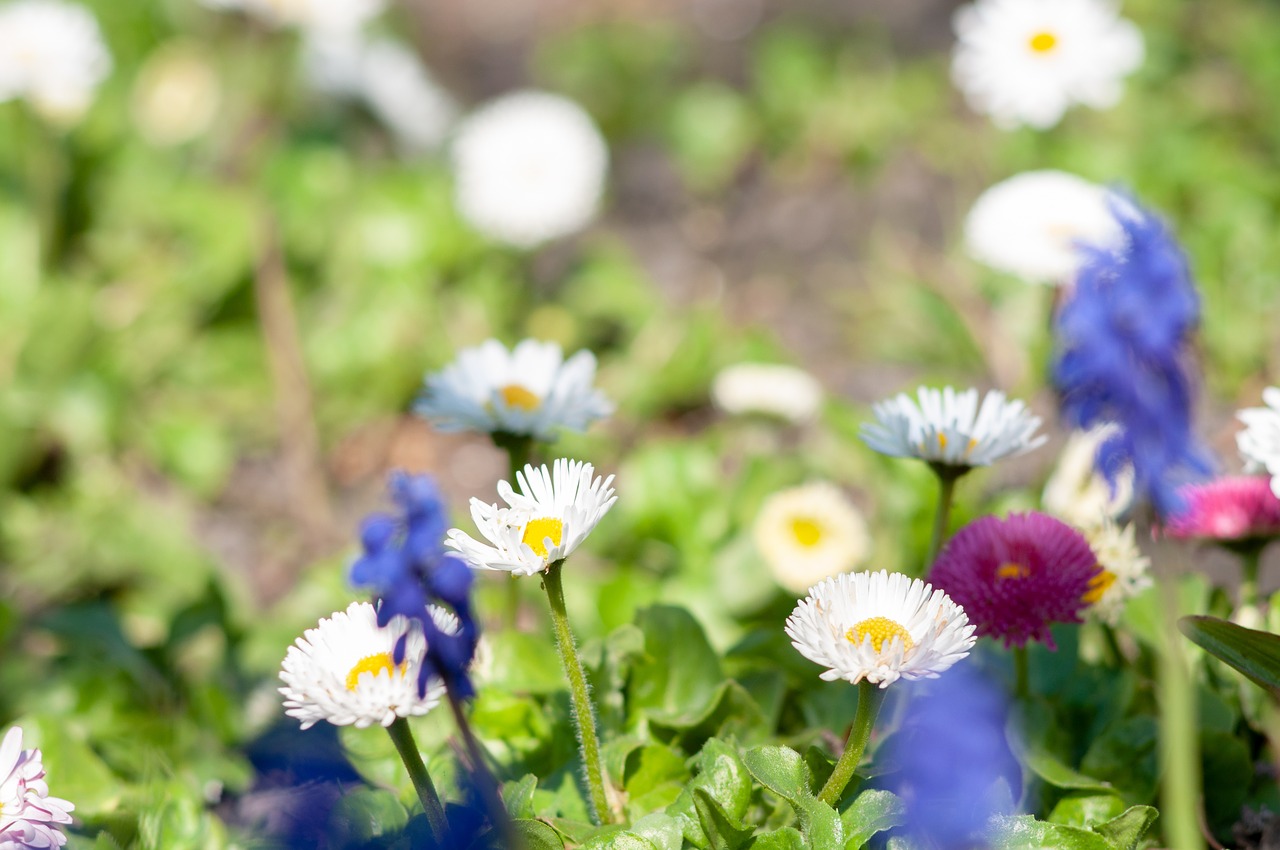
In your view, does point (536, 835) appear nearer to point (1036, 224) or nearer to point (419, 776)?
point (419, 776)

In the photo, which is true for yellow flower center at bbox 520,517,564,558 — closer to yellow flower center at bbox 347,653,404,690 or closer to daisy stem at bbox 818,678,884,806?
yellow flower center at bbox 347,653,404,690

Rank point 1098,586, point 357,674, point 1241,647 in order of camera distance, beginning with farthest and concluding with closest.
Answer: point 1098,586
point 1241,647
point 357,674

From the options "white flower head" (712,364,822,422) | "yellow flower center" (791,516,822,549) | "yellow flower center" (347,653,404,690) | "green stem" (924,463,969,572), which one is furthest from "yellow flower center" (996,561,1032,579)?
"white flower head" (712,364,822,422)

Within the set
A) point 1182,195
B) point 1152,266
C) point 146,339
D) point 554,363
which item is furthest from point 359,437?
point 1152,266

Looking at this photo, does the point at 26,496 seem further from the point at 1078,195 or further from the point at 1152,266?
the point at 1152,266

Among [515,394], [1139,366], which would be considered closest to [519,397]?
[515,394]
